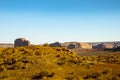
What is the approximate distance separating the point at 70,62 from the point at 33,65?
15.9 ft

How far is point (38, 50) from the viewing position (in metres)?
40.1

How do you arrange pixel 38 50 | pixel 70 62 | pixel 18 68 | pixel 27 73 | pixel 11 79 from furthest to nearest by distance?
pixel 38 50, pixel 70 62, pixel 18 68, pixel 27 73, pixel 11 79

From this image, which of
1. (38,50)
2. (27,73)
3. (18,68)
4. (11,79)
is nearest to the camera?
(11,79)

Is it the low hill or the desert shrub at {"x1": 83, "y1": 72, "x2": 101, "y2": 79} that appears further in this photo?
the low hill

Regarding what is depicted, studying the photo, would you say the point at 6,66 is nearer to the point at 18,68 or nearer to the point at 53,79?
the point at 18,68

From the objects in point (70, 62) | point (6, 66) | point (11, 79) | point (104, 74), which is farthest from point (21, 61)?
point (104, 74)

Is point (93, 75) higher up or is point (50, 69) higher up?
point (50, 69)

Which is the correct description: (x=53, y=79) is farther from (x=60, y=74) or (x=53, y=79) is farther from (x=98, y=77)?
(x=98, y=77)

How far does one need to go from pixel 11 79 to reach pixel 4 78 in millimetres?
996

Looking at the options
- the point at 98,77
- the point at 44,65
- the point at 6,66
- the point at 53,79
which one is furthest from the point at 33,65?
the point at 98,77

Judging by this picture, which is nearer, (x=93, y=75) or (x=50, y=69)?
(x=93, y=75)

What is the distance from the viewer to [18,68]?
95.7ft

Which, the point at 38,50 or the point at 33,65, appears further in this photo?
the point at 38,50

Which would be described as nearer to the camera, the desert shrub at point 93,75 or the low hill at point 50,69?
the desert shrub at point 93,75
